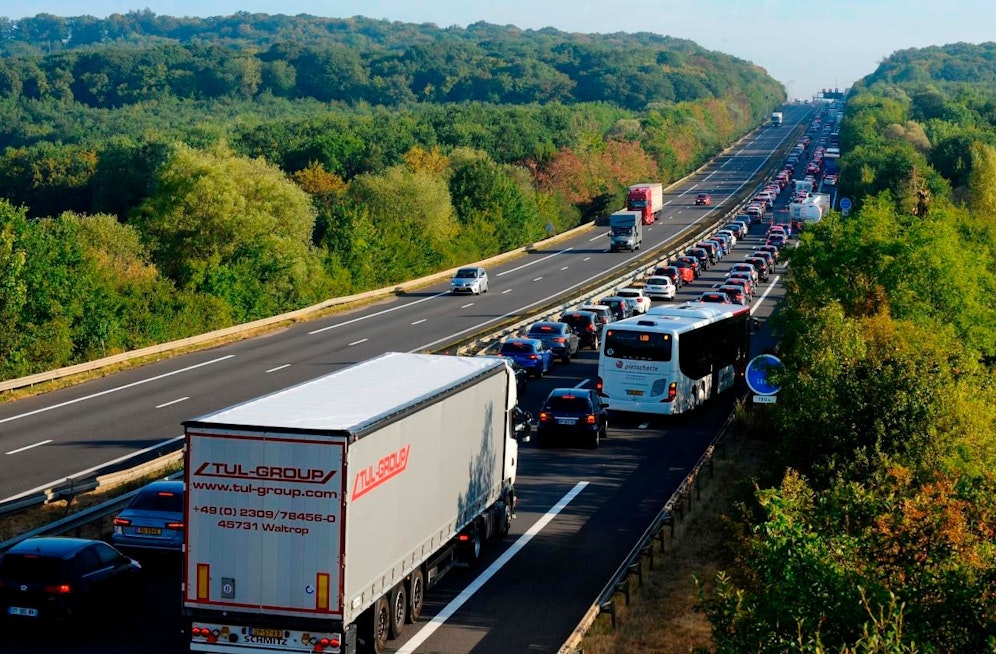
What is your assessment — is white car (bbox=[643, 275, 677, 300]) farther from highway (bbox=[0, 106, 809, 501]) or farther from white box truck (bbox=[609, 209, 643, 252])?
white box truck (bbox=[609, 209, 643, 252])

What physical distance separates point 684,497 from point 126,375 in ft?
71.6

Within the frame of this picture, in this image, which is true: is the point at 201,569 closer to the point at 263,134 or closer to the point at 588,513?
the point at 588,513

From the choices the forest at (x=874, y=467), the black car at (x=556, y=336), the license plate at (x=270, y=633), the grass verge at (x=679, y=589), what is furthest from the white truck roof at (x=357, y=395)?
the black car at (x=556, y=336)

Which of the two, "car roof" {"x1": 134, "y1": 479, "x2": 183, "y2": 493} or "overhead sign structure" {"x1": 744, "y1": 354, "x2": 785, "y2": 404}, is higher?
"overhead sign structure" {"x1": 744, "y1": 354, "x2": 785, "y2": 404}

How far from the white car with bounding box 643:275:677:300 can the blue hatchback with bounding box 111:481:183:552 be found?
1810 inches

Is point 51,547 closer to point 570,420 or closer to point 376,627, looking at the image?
point 376,627

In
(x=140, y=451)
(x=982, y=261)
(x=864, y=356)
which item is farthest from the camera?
(x=982, y=261)

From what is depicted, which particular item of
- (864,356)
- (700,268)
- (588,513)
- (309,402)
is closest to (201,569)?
(309,402)

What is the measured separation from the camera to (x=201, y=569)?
16.1 m

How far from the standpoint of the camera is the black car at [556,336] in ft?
154

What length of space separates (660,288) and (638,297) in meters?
6.53

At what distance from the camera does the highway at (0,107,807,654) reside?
19141 mm

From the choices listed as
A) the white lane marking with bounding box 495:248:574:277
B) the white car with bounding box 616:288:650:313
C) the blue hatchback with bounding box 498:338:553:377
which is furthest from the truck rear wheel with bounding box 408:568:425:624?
the white lane marking with bounding box 495:248:574:277

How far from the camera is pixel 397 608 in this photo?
1811cm
